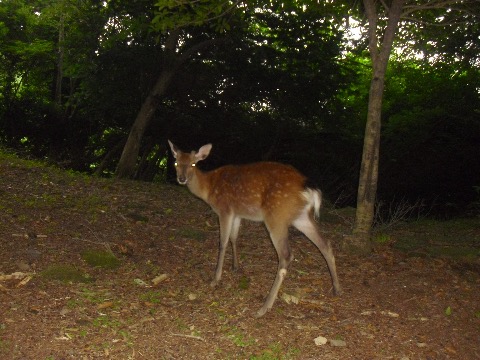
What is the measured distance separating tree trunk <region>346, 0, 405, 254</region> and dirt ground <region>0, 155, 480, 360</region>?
60 centimetres

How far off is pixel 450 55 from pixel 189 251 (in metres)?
6.13

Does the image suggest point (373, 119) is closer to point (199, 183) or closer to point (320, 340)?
point (199, 183)

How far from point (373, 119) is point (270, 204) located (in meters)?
1.69

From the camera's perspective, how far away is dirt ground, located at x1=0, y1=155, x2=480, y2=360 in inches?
165

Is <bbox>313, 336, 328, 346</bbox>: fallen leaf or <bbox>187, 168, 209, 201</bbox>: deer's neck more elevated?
<bbox>187, 168, 209, 201</bbox>: deer's neck

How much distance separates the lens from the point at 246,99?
13766 millimetres

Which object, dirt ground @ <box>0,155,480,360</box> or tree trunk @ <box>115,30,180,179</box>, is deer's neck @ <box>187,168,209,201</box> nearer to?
dirt ground @ <box>0,155,480,360</box>

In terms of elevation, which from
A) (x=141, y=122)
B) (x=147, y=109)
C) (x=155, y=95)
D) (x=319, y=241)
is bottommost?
(x=319, y=241)

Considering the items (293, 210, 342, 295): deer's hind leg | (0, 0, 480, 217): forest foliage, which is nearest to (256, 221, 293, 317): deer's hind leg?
(293, 210, 342, 295): deer's hind leg

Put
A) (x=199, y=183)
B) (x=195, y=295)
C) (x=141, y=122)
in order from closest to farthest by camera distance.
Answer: (x=195, y=295), (x=199, y=183), (x=141, y=122)

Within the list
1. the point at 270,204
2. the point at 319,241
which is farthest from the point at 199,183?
the point at 319,241

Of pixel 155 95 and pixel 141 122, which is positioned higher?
pixel 155 95

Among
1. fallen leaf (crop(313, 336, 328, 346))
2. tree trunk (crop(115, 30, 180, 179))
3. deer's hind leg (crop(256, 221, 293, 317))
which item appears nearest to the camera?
fallen leaf (crop(313, 336, 328, 346))

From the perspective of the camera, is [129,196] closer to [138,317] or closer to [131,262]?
[131,262]
